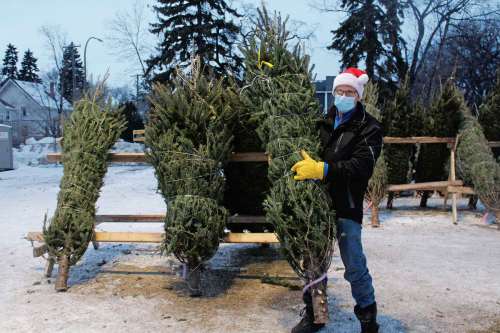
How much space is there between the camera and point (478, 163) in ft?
30.6

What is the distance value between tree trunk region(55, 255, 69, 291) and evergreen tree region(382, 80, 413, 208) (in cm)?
785

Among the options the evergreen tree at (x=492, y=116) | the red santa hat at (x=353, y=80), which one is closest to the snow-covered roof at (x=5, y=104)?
the evergreen tree at (x=492, y=116)

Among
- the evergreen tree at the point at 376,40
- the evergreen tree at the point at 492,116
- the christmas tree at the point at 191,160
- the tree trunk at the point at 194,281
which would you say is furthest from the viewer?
the evergreen tree at the point at 376,40

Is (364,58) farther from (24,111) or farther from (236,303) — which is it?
(24,111)

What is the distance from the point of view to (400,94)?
11500 millimetres

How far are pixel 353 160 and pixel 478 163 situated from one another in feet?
21.5

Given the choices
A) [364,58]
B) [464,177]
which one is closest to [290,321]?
[464,177]

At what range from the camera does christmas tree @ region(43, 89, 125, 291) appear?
17.1ft

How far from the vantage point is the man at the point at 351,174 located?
3.82 meters

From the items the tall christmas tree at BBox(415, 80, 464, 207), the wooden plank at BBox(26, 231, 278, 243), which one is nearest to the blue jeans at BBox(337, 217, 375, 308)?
the wooden plank at BBox(26, 231, 278, 243)

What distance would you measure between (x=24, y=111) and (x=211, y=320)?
207ft

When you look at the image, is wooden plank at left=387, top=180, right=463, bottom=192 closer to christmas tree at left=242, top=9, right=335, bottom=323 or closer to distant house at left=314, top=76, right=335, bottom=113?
christmas tree at left=242, top=9, right=335, bottom=323

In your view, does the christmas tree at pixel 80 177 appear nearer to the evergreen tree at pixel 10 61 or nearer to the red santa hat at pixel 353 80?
the red santa hat at pixel 353 80

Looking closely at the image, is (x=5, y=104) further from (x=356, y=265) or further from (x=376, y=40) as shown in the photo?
(x=356, y=265)
